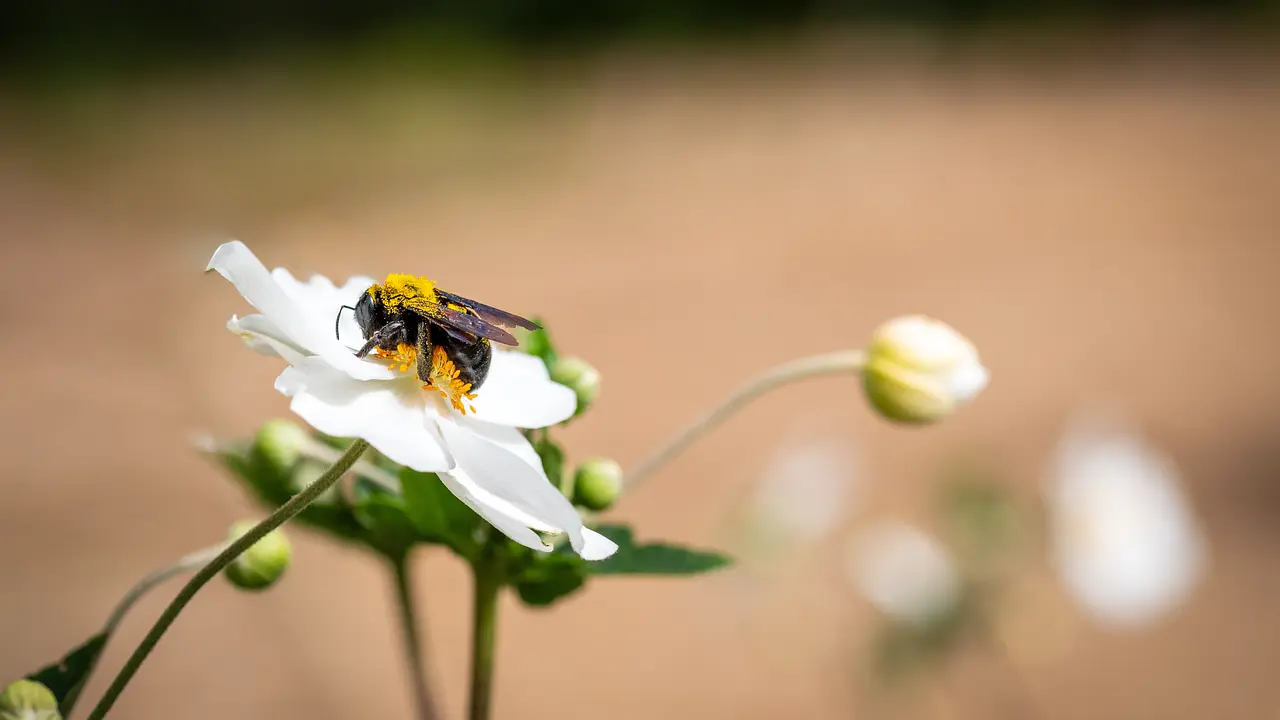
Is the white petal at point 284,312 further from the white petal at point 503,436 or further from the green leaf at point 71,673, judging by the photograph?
the green leaf at point 71,673

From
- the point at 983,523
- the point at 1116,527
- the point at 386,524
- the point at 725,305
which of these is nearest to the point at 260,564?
the point at 386,524

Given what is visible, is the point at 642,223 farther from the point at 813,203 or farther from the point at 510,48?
the point at 510,48

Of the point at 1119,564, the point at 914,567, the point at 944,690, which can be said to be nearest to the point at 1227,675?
the point at 944,690

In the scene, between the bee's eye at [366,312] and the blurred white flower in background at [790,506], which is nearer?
the bee's eye at [366,312]

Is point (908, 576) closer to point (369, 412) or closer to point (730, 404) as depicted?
point (730, 404)

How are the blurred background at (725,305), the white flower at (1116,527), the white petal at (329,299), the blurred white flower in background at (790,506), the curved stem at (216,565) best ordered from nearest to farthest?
the curved stem at (216,565)
the white petal at (329,299)
the white flower at (1116,527)
the blurred white flower in background at (790,506)
the blurred background at (725,305)

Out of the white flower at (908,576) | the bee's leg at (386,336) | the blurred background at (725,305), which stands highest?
the bee's leg at (386,336)

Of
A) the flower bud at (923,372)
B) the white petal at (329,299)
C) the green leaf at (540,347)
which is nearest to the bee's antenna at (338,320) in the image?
the white petal at (329,299)

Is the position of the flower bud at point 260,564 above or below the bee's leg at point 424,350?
below
